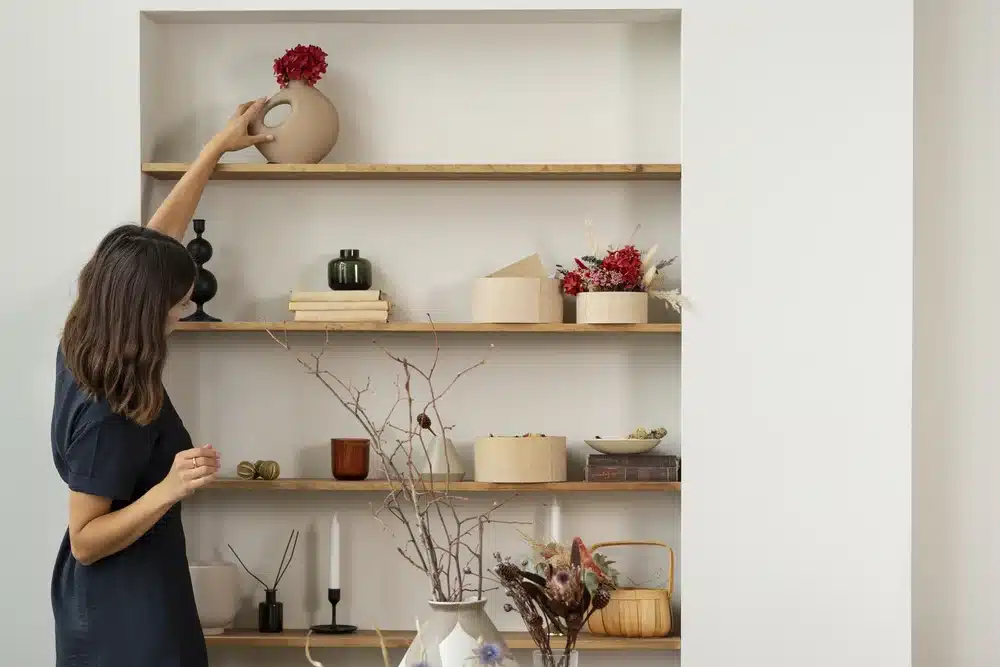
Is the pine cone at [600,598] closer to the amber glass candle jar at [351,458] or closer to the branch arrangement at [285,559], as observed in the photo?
the amber glass candle jar at [351,458]

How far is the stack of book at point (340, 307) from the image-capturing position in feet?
10.2

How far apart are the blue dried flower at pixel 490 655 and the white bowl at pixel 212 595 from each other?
5.24ft

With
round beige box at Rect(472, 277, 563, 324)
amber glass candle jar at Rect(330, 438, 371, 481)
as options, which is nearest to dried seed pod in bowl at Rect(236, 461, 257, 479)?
amber glass candle jar at Rect(330, 438, 371, 481)

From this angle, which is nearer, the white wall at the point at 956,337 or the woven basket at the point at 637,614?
the woven basket at the point at 637,614

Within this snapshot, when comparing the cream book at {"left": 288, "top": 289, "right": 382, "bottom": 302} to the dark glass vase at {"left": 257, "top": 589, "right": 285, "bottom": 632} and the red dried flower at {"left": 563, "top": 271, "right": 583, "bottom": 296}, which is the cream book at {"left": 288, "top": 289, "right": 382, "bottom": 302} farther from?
the dark glass vase at {"left": 257, "top": 589, "right": 285, "bottom": 632}

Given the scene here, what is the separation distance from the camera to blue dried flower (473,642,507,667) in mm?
1681

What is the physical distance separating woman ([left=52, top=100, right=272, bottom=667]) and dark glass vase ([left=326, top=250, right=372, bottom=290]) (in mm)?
850

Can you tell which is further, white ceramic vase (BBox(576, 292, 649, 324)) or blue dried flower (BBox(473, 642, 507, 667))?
white ceramic vase (BBox(576, 292, 649, 324))

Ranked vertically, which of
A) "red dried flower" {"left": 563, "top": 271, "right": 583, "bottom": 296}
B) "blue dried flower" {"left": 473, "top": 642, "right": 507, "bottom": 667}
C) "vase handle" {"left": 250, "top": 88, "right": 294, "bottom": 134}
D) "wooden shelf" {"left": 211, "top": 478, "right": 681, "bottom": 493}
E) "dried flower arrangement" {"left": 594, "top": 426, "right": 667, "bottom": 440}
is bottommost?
"blue dried flower" {"left": 473, "top": 642, "right": 507, "bottom": 667}

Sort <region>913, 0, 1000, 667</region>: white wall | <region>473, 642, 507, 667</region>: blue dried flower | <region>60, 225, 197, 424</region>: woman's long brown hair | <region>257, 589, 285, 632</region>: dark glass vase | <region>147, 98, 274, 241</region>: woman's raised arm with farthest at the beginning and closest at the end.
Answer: <region>913, 0, 1000, 667</region>: white wall
<region>257, 589, 285, 632</region>: dark glass vase
<region>147, 98, 274, 241</region>: woman's raised arm
<region>60, 225, 197, 424</region>: woman's long brown hair
<region>473, 642, 507, 667</region>: blue dried flower

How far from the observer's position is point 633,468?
3.12 meters

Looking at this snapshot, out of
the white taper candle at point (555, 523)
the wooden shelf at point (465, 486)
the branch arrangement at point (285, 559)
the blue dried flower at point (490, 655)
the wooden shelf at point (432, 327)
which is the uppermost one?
the wooden shelf at point (432, 327)

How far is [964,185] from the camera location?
334cm

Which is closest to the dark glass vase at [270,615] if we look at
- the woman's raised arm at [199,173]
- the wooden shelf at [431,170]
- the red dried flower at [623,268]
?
the woman's raised arm at [199,173]
